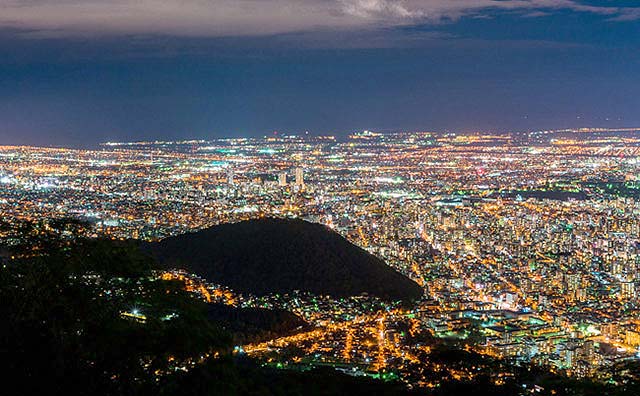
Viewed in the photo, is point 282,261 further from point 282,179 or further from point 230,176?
point 230,176

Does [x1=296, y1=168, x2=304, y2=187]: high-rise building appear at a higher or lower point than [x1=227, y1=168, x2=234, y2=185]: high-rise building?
higher

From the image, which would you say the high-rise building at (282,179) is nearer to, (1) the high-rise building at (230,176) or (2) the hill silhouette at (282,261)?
(1) the high-rise building at (230,176)

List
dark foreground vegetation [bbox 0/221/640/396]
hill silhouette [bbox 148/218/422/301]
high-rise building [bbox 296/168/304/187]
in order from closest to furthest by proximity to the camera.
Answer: dark foreground vegetation [bbox 0/221/640/396]
hill silhouette [bbox 148/218/422/301]
high-rise building [bbox 296/168/304/187]

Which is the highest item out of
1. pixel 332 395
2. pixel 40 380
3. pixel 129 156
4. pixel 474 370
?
pixel 40 380

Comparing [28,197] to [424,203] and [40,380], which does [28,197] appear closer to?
[424,203]

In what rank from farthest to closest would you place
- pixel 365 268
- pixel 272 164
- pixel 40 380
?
pixel 272 164 < pixel 365 268 < pixel 40 380

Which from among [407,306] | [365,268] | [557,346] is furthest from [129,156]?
[557,346]

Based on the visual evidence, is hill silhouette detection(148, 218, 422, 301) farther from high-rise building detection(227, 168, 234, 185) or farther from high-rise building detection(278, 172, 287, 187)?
high-rise building detection(227, 168, 234, 185)

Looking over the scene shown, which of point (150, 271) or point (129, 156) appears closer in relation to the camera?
point (150, 271)

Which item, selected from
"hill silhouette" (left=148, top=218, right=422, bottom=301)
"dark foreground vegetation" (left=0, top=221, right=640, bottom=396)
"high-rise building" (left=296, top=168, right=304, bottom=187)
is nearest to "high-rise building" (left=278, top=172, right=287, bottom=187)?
"high-rise building" (left=296, top=168, right=304, bottom=187)
